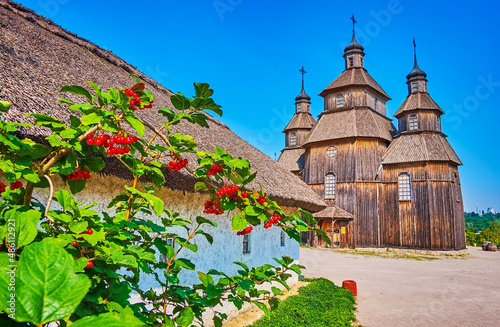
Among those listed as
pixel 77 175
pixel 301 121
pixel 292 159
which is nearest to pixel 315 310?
pixel 77 175

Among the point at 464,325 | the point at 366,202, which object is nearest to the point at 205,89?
the point at 464,325

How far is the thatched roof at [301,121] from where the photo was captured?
33562 millimetres

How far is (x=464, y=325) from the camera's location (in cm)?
650

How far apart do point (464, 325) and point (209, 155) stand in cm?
755

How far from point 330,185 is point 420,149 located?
21.6 feet

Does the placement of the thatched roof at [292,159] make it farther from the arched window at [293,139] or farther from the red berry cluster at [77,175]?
the red berry cluster at [77,175]

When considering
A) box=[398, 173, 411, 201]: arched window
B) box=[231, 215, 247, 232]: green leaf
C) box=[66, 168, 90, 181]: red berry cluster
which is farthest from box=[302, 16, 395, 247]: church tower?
box=[66, 168, 90, 181]: red berry cluster

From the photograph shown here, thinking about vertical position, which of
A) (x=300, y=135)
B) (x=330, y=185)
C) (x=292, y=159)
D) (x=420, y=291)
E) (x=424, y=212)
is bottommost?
(x=420, y=291)

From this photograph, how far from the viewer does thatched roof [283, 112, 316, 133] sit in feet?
110

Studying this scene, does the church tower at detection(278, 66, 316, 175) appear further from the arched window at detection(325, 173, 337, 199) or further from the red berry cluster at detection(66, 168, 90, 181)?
the red berry cluster at detection(66, 168, 90, 181)

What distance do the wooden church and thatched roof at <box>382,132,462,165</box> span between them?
60mm

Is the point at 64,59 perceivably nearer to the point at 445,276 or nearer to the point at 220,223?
the point at 220,223

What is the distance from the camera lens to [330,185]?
23062 millimetres

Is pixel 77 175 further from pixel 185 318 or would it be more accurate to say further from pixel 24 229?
pixel 185 318
